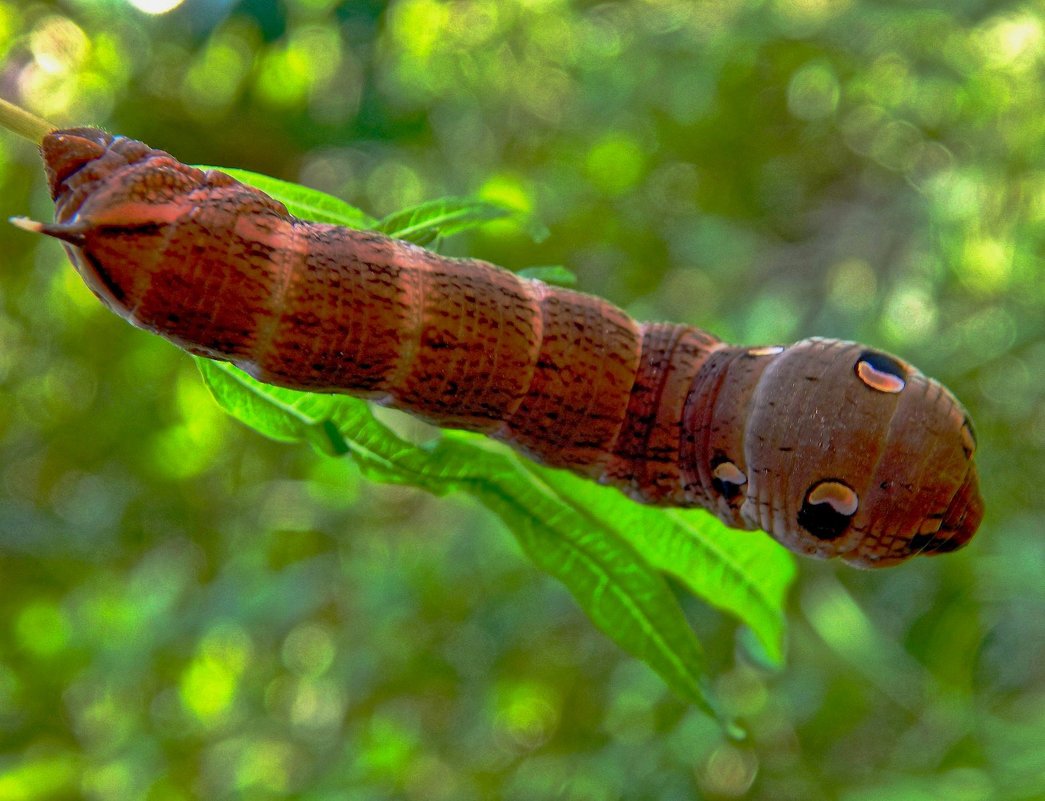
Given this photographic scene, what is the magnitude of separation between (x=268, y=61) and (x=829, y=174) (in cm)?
267

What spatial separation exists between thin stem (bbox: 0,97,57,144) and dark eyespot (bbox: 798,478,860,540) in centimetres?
103

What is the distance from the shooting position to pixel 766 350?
133 cm

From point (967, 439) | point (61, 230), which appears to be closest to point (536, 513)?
point (967, 439)

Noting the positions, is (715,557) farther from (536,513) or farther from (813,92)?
(813,92)

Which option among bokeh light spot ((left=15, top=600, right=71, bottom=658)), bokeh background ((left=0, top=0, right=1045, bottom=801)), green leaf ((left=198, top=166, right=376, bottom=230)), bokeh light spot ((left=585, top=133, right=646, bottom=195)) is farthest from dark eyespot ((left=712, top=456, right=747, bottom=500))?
bokeh light spot ((left=15, top=600, right=71, bottom=658))

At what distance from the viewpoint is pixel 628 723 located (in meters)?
3.04

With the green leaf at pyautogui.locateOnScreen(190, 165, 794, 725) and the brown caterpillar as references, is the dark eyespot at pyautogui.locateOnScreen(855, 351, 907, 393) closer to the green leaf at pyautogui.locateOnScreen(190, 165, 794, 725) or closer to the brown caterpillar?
the brown caterpillar

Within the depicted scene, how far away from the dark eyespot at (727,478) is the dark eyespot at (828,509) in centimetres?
11

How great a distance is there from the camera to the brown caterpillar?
1.03 m

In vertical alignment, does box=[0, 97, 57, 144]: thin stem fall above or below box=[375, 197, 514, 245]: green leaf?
above

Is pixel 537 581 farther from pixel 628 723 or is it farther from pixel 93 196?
pixel 93 196

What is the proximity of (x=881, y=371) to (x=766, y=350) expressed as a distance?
174 mm

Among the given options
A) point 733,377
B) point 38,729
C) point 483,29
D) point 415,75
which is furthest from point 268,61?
point 733,377

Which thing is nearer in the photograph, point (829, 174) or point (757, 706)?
point (757, 706)
